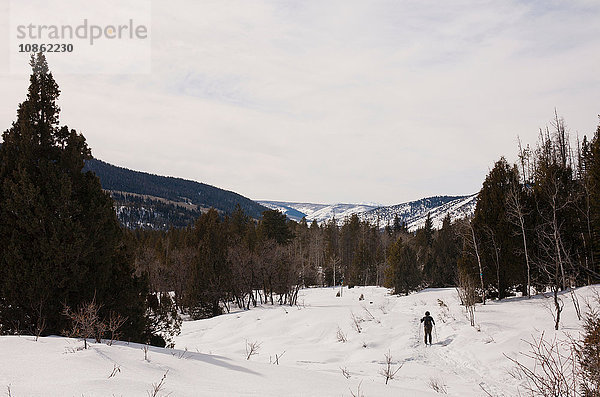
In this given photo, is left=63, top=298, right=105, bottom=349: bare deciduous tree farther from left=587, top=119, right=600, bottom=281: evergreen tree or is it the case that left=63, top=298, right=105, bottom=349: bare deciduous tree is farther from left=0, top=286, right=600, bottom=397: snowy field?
left=587, top=119, right=600, bottom=281: evergreen tree

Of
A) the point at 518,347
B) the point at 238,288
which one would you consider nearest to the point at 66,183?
the point at 518,347

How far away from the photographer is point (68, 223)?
969cm

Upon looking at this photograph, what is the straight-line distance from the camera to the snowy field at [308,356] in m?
4.89

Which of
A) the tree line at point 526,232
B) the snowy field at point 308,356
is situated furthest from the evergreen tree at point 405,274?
the tree line at point 526,232

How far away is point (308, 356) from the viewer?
45.1 feet

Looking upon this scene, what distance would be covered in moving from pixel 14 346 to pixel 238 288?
2818cm

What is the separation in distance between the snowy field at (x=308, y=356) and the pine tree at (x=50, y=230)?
3.14m

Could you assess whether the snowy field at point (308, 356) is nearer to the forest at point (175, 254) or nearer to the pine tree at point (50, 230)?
the forest at point (175, 254)

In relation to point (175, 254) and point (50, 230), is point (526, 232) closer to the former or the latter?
point (50, 230)

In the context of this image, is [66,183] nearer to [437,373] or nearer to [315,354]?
[315,354]

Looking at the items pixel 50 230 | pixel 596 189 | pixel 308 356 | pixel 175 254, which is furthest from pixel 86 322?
pixel 175 254

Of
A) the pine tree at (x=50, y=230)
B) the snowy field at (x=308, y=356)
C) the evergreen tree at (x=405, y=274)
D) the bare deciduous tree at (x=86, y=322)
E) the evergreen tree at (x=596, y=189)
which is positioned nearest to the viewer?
the snowy field at (x=308, y=356)

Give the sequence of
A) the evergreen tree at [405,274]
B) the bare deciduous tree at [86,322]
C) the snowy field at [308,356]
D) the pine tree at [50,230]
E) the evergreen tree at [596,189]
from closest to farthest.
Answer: the snowy field at [308,356] → the bare deciduous tree at [86,322] → the pine tree at [50,230] → the evergreen tree at [596,189] → the evergreen tree at [405,274]

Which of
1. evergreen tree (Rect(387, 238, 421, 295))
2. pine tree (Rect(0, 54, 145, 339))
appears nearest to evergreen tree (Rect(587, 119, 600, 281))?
evergreen tree (Rect(387, 238, 421, 295))
